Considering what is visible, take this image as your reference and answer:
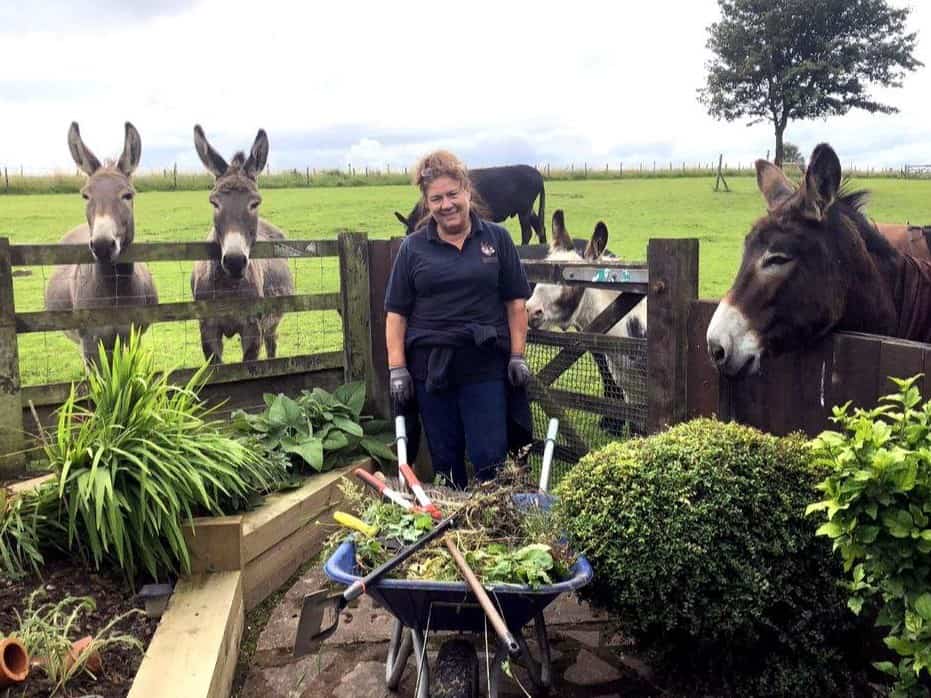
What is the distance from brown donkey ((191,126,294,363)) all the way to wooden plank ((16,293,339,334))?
35 cm

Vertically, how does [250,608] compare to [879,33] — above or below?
below

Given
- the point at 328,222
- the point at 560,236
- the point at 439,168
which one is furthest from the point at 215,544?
the point at 328,222

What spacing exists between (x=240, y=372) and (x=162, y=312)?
0.69 m

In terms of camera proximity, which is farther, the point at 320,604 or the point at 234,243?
the point at 234,243

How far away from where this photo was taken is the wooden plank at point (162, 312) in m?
4.90

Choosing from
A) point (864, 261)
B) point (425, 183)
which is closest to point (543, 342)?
point (425, 183)

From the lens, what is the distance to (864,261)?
3.49m

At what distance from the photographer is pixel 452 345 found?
3801mm

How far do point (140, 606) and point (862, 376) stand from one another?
130 inches

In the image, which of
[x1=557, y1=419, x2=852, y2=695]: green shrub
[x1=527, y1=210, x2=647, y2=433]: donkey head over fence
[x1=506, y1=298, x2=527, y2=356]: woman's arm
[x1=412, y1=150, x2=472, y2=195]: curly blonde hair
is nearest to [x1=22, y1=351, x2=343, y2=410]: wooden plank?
[x1=527, y1=210, x2=647, y2=433]: donkey head over fence

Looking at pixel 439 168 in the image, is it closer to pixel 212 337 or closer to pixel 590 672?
pixel 590 672

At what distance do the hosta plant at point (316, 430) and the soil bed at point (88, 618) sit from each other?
1.37m

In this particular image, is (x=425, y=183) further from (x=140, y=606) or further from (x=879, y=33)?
(x=879, y=33)

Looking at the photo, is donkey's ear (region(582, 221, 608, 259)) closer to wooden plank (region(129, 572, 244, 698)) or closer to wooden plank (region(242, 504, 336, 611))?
wooden plank (region(242, 504, 336, 611))
